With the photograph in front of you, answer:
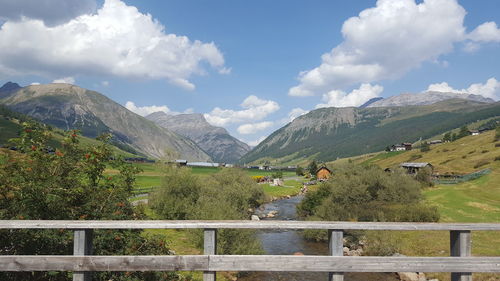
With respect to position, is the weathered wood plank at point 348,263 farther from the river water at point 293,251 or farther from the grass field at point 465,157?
the grass field at point 465,157

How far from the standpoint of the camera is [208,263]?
206 inches

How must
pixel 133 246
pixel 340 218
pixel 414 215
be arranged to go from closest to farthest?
pixel 133 246, pixel 414 215, pixel 340 218

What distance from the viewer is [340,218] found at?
1457 inches

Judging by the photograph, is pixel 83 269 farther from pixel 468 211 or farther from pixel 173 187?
pixel 468 211

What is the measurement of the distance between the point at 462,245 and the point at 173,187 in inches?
1416

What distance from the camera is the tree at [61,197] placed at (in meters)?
7.30

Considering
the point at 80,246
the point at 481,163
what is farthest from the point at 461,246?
the point at 481,163

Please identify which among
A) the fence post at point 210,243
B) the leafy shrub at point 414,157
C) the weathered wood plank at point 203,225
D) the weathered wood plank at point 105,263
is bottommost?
the weathered wood plank at point 105,263

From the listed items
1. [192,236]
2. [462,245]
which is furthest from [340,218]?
[462,245]

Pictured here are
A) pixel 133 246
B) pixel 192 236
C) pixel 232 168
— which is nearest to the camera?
pixel 133 246

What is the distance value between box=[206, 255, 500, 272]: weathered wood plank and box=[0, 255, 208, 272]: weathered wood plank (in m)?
0.41

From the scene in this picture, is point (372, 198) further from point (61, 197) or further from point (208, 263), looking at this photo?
point (208, 263)

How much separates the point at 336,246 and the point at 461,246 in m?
2.27

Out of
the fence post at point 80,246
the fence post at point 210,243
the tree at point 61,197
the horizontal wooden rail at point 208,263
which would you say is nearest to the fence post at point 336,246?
the horizontal wooden rail at point 208,263
